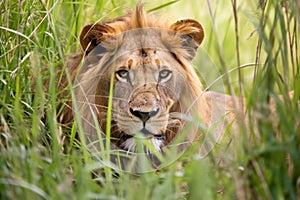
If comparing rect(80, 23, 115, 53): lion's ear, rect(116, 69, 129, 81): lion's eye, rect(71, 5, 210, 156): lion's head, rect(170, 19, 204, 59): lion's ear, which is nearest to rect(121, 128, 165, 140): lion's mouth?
rect(71, 5, 210, 156): lion's head

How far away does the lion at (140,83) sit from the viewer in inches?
157

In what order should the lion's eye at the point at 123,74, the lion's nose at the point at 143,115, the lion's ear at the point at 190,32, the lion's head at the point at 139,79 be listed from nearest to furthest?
the lion's nose at the point at 143,115, the lion's head at the point at 139,79, the lion's eye at the point at 123,74, the lion's ear at the point at 190,32

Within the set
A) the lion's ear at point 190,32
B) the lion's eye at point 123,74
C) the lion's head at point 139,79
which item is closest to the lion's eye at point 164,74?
the lion's head at point 139,79

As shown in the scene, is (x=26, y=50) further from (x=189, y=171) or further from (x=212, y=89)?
(x=189, y=171)

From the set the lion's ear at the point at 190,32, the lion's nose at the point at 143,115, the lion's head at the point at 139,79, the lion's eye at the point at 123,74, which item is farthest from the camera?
the lion's ear at the point at 190,32

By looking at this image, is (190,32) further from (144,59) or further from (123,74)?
(123,74)

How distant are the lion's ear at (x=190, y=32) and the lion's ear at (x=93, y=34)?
371 millimetres

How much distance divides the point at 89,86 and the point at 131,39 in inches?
13.4

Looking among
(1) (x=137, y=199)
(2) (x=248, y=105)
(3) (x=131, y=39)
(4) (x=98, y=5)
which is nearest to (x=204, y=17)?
(4) (x=98, y=5)

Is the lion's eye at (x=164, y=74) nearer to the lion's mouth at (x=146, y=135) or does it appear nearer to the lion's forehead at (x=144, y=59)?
the lion's forehead at (x=144, y=59)

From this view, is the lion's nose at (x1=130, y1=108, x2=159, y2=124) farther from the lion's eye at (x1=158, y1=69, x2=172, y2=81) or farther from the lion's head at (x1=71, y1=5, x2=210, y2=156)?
the lion's eye at (x1=158, y1=69, x2=172, y2=81)

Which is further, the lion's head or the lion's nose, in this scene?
the lion's head

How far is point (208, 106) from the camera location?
4.62m

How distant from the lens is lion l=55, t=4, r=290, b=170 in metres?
3.98
